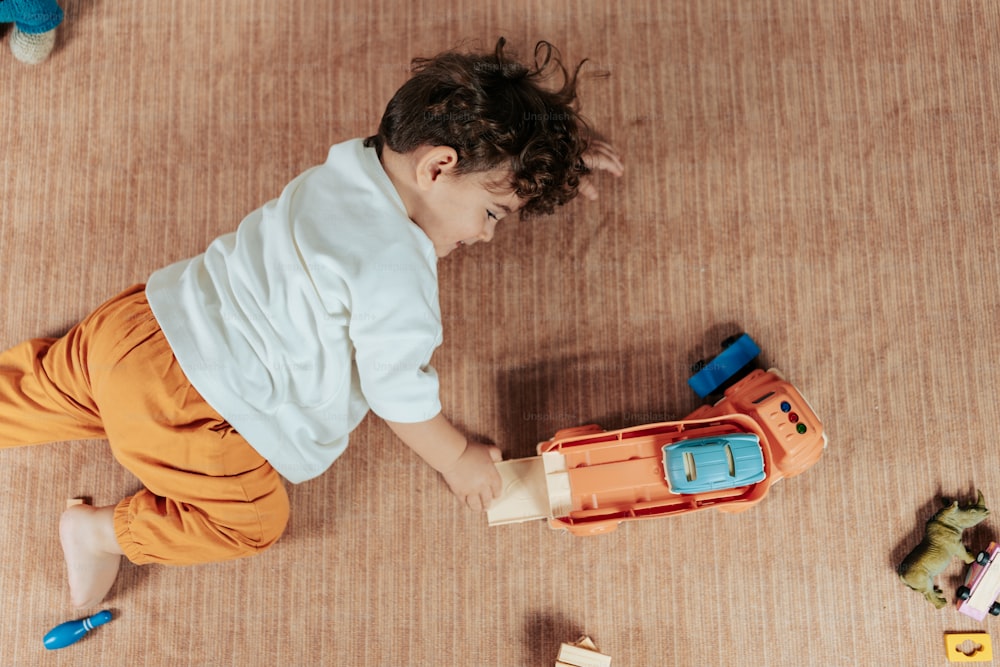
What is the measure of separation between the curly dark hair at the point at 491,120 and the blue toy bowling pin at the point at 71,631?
703mm

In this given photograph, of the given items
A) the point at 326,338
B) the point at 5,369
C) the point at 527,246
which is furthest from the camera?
the point at 527,246

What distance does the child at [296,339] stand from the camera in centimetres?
71

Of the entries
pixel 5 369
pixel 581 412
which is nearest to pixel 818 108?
pixel 581 412

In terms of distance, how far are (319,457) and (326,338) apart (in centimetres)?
17

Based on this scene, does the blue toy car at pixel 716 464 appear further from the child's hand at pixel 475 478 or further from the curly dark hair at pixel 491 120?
the curly dark hair at pixel 491 120

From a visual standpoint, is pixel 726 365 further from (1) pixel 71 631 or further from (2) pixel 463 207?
(1) pixel 71 631

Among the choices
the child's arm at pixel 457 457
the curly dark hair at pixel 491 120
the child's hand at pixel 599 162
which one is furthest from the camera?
the child's hand at pixel 599 162

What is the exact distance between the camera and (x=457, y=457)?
855mm

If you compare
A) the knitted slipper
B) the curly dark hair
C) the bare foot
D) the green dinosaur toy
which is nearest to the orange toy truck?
the green dinosaur toy

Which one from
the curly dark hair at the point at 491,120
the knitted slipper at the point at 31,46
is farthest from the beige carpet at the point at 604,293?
the curly dark hair at the point at 491,120

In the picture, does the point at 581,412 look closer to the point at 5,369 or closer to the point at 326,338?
the point at 326,338

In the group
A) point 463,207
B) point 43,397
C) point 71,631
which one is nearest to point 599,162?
point 463,207

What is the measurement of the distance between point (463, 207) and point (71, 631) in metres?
0.73

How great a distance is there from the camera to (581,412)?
94cm
